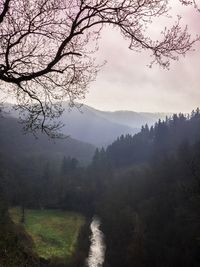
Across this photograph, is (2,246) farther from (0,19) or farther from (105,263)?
(105,263)

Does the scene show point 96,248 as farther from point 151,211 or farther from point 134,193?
point 134,193

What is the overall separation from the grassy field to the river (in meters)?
3.36

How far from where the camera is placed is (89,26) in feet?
25.8

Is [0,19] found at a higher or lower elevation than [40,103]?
higher

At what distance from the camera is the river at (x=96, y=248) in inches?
2207

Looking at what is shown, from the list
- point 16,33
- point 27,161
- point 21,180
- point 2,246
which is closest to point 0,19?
point 16,33

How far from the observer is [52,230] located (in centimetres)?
8231

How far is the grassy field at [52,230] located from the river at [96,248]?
11.0 feet

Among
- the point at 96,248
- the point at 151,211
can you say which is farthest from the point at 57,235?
the point at 151,211

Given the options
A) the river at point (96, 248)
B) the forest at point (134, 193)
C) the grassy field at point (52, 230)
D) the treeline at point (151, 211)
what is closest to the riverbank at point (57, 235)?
the grassy field at point (52, 230)

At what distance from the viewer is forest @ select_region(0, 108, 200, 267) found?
200ft

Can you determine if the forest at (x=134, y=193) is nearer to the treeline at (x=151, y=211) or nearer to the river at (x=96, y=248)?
the treeline at (x=151, y=211)

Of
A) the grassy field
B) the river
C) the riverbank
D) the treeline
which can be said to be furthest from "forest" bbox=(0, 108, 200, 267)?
the grassy field

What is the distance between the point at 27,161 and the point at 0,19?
162m
